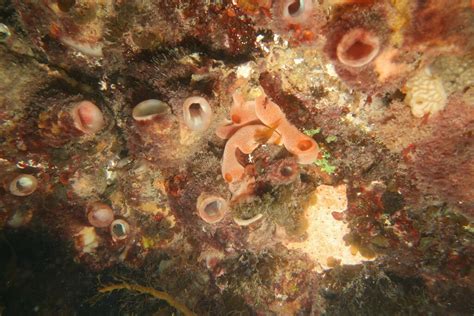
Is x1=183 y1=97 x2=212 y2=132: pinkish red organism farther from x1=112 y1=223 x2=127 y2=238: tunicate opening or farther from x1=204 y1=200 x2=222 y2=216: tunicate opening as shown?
x1=112 y1=223 x2=127 y2=238: tunicate opening

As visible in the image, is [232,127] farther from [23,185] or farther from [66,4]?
[23,185]

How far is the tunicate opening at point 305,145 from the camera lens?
12.7 ft

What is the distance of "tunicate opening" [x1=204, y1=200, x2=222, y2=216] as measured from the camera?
174 inches

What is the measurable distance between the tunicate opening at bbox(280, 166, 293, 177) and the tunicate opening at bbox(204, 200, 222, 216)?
0.99 metres

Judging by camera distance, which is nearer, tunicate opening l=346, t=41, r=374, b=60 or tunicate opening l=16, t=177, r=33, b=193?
tunicate opening l=346, t=41, r=374, b=60

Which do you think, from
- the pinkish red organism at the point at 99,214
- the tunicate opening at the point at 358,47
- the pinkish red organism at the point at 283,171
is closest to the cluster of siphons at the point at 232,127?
the pinkish red organism at the point at 283,171

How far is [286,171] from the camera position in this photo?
407cm

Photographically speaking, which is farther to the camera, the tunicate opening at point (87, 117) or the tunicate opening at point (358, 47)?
the tunicate opening at point (87, 117)

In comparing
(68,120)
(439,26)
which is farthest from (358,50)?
(68,120)

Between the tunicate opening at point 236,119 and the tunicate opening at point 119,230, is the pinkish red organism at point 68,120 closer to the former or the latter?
the tunicate opening at point 119,230

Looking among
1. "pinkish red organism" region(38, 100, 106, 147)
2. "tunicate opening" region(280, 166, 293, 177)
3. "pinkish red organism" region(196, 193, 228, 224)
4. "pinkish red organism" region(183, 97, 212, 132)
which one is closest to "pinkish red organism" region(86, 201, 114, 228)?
"pinkish red organism" region(38, 100, 106, 147)

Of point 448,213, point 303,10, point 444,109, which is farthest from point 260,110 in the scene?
point 448,213

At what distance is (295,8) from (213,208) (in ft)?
9.00

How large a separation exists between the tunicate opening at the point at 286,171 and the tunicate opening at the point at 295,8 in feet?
5.92
